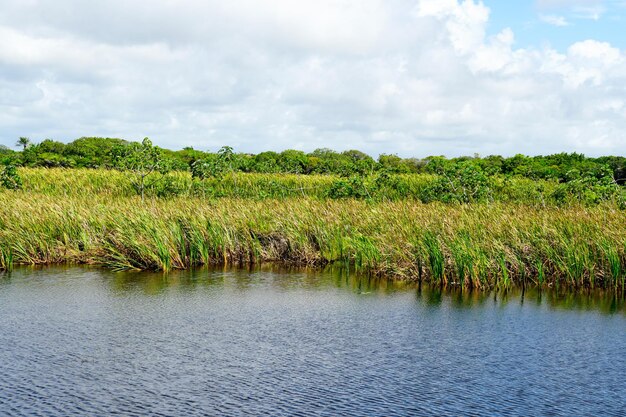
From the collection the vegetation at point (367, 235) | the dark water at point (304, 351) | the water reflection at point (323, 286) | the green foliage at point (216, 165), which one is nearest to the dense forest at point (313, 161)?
the green foliage at point (216, 165)

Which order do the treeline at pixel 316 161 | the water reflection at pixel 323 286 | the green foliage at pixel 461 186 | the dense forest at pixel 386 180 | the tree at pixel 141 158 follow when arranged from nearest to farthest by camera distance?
the water reflection at pixel 323 286 → the dense forest at pixel 386 180 → the green foliage at pixel 461 186 → the tree at pixel 141 158 → the treeline at pixel 316 161

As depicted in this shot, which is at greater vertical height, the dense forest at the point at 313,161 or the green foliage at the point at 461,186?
the dense forest at the point at 313,161

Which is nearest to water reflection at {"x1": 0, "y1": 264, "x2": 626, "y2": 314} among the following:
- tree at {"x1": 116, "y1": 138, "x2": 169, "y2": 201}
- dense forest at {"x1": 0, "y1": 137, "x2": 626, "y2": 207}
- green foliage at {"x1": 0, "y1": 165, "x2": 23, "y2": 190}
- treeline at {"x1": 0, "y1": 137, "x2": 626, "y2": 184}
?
dense forest at {"x1": 0, "y1": 137, "x2": 626, "y2": 207}

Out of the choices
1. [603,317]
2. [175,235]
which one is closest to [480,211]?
[603,317]

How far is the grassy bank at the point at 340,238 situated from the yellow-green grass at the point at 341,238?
2 centimetres

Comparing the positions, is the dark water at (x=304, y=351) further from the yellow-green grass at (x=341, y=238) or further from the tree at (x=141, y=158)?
the tree at (x=141, y=158)

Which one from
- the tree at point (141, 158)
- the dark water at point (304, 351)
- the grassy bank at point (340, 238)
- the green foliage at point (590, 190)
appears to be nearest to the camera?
the dark water at point (304, 351)

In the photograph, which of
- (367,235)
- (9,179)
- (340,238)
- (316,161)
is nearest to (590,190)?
(367,235)

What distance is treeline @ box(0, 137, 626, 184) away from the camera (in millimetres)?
30427

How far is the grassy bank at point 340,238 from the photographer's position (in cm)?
1084

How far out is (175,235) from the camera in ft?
42.5

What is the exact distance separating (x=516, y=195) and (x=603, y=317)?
13551 mm

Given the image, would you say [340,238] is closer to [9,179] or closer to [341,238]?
[341,238]

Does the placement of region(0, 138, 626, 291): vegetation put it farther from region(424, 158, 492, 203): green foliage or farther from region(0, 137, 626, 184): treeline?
region(0, 137, 626, 184): treeline
